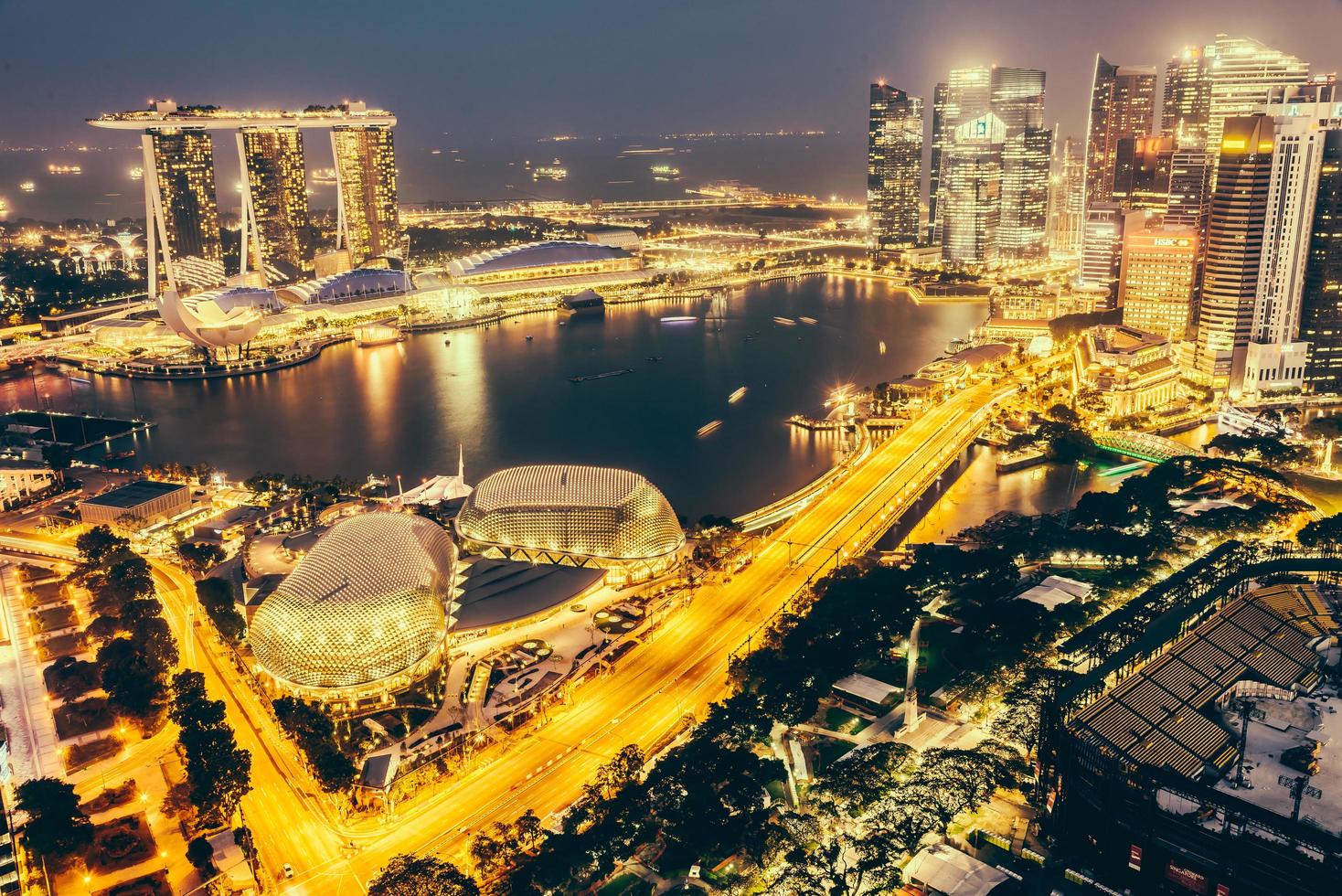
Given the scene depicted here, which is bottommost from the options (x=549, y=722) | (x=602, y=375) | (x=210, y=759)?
(x=549, y=722)

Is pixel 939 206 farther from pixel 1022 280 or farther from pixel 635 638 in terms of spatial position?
pixel 635 638

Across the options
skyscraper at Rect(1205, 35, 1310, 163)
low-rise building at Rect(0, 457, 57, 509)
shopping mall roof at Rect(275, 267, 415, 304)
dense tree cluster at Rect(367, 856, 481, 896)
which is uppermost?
skyscraper at Rect(1205, 35, 1310, 163)

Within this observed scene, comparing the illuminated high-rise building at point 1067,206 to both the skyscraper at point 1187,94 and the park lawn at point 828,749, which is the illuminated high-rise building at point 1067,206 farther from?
the park lawn at point 828,749

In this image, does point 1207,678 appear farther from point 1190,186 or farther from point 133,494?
point 1190,186

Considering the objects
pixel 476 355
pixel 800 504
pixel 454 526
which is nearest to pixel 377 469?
pixel 454 526

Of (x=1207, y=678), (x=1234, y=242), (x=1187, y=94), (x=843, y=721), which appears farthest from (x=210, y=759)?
(x=1187, y=94)

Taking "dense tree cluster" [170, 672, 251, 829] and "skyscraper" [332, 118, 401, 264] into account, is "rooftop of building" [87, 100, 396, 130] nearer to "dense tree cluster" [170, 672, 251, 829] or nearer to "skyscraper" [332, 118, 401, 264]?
"skyscraper" [332, 118, 401, 264]

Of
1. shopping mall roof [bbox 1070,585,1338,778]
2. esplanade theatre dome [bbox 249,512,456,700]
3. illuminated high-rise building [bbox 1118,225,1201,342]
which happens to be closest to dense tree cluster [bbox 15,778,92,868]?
esplanade theatre dome [bbox 249,512,456,700]

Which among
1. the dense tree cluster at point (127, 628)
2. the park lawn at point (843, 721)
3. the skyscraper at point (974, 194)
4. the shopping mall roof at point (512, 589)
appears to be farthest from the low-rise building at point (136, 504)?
the skyscraper at point (974, 194)
